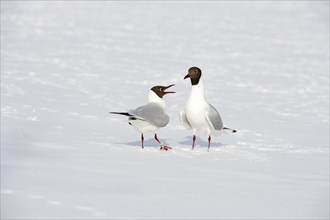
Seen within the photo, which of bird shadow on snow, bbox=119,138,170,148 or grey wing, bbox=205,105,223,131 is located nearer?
grey wing, bbox=205,105,223,131

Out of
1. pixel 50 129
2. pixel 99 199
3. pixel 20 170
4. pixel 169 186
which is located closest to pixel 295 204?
pixel 169 186

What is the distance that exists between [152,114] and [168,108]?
6.64 m

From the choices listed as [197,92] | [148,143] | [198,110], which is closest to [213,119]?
[198,110]

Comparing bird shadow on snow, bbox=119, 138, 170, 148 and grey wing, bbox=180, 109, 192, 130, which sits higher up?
grey wing, bbox=180, 109, 192, 130

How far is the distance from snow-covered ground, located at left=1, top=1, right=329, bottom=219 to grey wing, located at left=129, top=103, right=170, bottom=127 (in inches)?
15.5

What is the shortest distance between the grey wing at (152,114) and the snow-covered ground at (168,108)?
39 cm

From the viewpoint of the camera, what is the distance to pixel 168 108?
15945 millimetres

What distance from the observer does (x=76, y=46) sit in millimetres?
25453

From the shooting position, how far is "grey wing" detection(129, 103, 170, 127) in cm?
917

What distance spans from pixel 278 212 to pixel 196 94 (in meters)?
3.16

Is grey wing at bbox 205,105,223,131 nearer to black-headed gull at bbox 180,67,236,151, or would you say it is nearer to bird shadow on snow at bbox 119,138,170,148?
black-headed gull at bbox 180,67,236,151

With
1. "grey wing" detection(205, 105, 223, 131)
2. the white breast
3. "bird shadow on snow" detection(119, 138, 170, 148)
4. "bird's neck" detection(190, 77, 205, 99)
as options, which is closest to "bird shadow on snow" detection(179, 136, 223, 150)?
"bird shadow on snow" detection(119, 138, 170, 148)

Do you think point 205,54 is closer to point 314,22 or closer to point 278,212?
point 314,22

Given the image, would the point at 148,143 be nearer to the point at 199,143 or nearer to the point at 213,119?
the point at 199,143
